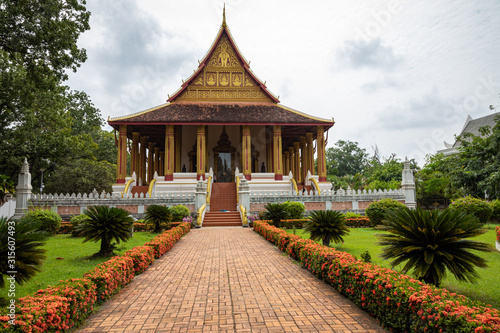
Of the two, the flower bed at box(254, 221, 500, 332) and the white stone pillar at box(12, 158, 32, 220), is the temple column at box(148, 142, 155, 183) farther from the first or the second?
the flower bed at box(254, 221, 500, 332)

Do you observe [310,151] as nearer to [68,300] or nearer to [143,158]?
[143,158]

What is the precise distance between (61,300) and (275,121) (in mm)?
22433

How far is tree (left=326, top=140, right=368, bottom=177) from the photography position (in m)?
68.5

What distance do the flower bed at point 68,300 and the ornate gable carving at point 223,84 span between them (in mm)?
22510

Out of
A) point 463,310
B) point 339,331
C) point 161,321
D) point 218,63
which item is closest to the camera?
point 463,310

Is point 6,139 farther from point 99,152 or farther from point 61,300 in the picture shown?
point 61,300

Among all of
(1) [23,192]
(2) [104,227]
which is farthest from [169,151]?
(2) [104,227]

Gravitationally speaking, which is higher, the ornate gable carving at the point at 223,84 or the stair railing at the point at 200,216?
the ornate gable carving at the point at 223,84

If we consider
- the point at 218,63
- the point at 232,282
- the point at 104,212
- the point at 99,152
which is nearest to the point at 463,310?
the point at 232,282

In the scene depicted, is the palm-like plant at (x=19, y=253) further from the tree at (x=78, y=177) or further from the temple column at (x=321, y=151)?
the tree at (x=78, y=177)

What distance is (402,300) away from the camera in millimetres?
3943

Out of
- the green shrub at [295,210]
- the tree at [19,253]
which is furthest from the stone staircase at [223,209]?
the tree at [19,253]

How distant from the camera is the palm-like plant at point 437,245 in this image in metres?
4.88

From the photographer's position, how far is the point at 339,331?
13.5ft
